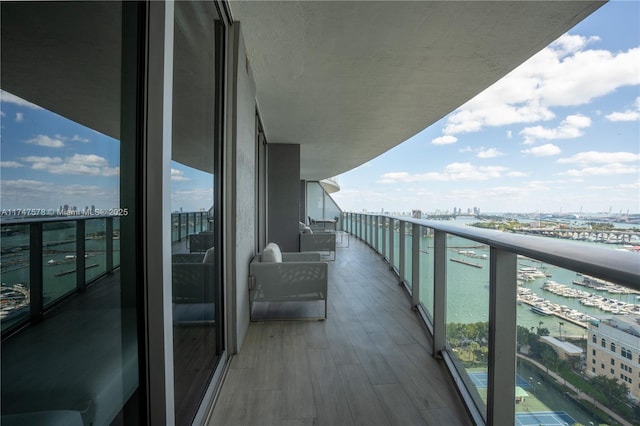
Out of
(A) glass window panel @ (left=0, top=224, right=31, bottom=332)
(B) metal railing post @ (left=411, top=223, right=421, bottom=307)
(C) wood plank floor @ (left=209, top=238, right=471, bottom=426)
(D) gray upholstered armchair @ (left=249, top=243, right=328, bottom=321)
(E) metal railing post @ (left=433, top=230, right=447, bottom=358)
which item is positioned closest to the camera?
(A) glass window panel @ (left=0, top=224, right=31, bottom=332)

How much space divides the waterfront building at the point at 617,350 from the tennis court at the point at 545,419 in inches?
10.0

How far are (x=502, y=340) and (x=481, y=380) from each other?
39 cm

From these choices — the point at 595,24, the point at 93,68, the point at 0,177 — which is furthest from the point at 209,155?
the point at 595,24

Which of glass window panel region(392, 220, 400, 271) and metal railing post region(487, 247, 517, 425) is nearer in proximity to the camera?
metal railing post region(487, 247, 517, 425)

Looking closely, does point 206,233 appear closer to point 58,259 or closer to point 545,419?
point 58,259

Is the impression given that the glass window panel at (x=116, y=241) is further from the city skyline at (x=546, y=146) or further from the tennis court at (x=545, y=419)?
the tennis court at (x=545, y=419)

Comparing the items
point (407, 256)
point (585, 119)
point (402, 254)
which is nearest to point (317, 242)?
point (402, 254)

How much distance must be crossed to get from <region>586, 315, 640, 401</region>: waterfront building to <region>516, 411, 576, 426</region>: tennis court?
254mm

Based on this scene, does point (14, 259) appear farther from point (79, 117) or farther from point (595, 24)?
point (595, 24)

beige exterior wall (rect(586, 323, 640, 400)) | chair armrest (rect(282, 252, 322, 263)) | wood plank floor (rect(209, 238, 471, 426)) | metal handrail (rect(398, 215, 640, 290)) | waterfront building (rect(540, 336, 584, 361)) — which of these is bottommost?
wood plank floor (rect(209, 238, 471, 426))

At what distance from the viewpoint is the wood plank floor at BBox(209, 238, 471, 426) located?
1.80 meters

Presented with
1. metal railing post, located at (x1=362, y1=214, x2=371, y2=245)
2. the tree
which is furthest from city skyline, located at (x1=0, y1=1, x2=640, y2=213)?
metal railing post, located at (x1=362, y1=214, x2=371, y2=245)

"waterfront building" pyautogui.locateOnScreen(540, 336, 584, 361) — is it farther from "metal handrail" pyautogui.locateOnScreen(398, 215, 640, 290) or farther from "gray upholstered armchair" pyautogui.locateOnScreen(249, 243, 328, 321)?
"gray upholstered armchair" pyautogui.locateOnScreen(249, 243, 328, 321)

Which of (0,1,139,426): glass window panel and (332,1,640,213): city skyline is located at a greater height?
(332,1,640,213): city skyline
